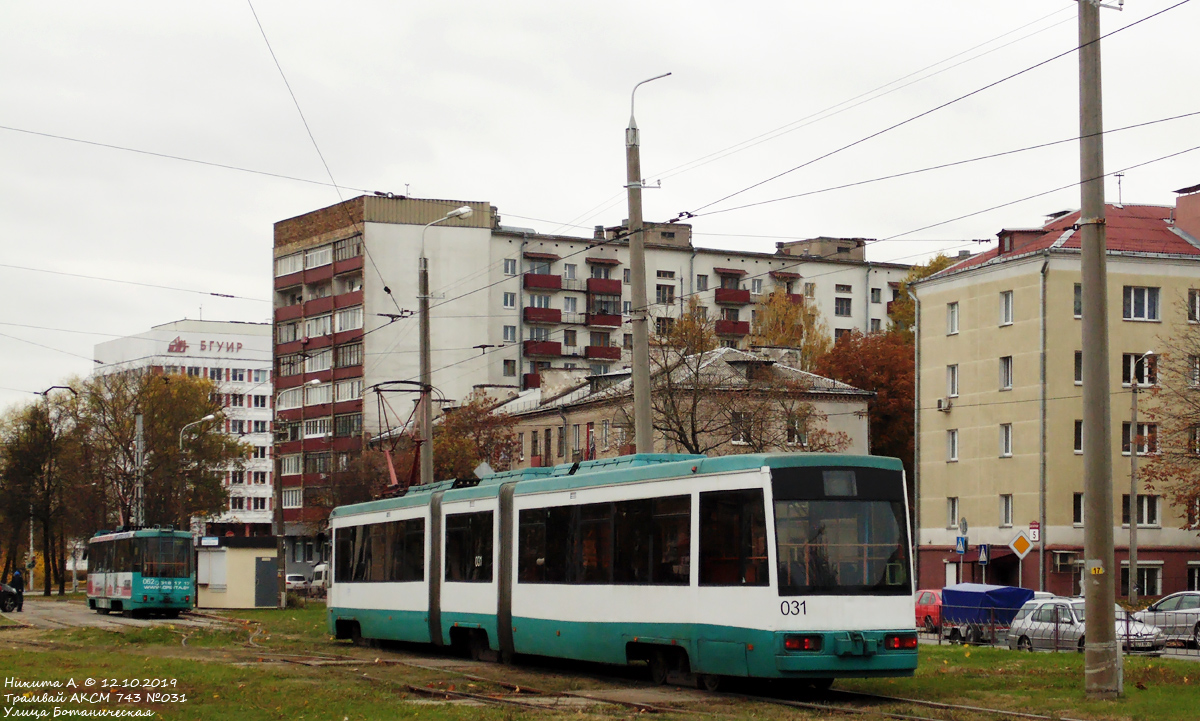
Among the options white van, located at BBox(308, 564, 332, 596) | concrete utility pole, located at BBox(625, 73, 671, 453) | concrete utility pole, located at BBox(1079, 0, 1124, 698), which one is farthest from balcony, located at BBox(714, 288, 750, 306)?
concrete utility pole, located at BBox(1079, 0, 1124, 698)

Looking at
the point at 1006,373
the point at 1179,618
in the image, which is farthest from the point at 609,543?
the point at 1006,373

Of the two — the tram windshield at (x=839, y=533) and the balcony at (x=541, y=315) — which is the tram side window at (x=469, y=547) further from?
the balcony at (x=541, y=315)

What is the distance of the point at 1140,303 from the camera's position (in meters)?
55.9

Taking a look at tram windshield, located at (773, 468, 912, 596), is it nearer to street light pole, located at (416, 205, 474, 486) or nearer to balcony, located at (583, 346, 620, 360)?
street light pole, located at (416, 205, 474, 486)

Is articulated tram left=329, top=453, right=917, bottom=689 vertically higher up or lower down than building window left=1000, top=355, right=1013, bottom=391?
lower down

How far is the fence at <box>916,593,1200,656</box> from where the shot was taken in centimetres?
3045

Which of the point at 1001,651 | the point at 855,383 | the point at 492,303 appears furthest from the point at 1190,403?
the point at 492,303

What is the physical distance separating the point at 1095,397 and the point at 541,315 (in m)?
82.6

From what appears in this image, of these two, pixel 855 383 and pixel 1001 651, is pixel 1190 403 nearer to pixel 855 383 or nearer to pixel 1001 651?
pixel 1001 651

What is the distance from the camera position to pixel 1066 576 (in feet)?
177

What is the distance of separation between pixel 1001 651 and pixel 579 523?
9.92 meters

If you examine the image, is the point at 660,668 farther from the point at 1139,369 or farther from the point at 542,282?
the point at 542,282

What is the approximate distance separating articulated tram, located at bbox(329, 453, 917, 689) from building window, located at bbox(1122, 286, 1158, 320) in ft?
125

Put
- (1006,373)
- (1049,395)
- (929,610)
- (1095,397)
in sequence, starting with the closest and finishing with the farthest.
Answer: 1. (1095,397)
2. (929,610)
3. (1049,395)
4. (1006,373)
